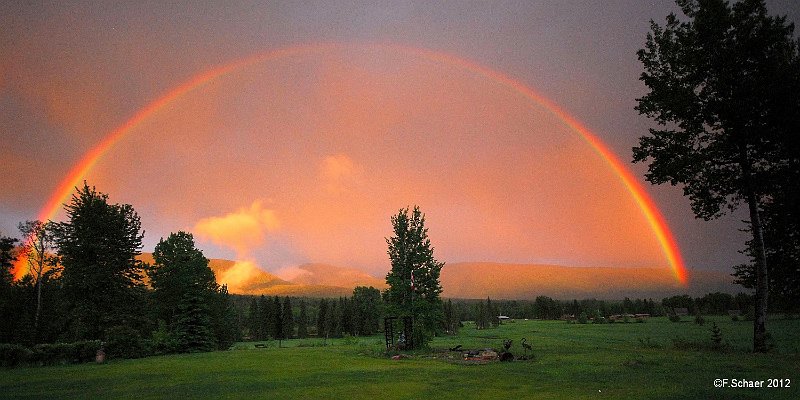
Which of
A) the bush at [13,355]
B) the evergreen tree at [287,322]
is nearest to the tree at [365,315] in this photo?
the evergreen tree at [287,322]

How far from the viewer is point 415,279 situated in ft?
130

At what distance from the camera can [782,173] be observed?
24188mm

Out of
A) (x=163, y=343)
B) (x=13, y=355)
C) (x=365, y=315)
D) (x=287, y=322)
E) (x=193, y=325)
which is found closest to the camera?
(x=13, y=355)

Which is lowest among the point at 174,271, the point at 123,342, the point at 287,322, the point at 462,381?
the point at 287,322

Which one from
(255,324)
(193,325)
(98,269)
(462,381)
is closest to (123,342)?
(98,269)

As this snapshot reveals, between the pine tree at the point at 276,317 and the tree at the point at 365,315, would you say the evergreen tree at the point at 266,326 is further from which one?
the tree at the point at 365,315

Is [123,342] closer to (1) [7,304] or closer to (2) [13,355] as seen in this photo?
(2) [13,355]

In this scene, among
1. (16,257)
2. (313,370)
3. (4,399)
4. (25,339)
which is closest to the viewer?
(4,399)

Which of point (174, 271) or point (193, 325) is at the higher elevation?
point (174, 271)

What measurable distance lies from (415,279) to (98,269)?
1089 inches

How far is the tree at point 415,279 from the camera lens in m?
38.5

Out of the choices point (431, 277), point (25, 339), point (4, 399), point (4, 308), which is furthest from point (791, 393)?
point (4, 308)

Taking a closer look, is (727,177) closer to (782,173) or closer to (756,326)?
(782,173)

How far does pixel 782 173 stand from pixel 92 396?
33.9m
